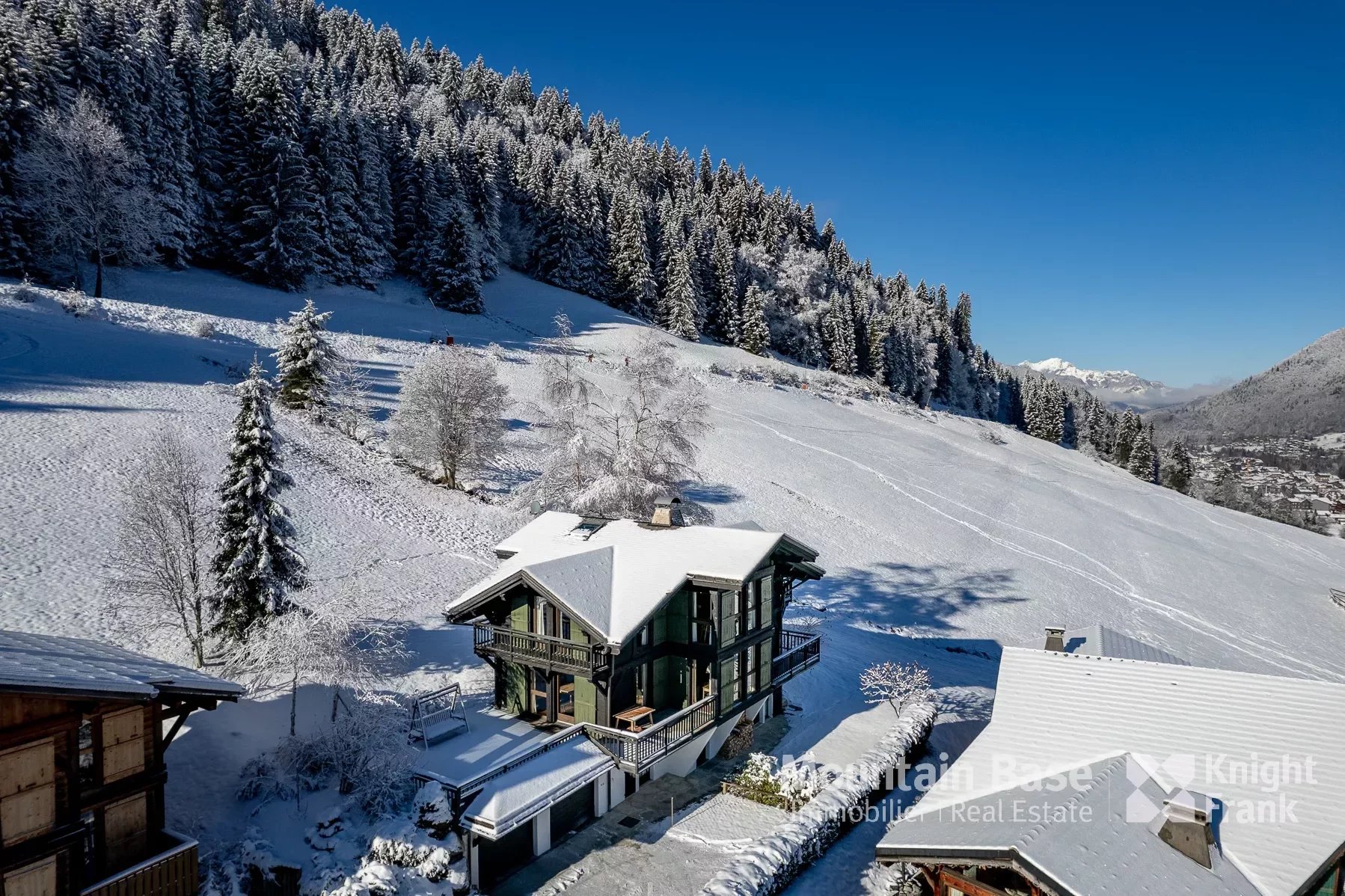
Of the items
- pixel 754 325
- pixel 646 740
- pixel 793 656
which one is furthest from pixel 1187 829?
pixel 754 325

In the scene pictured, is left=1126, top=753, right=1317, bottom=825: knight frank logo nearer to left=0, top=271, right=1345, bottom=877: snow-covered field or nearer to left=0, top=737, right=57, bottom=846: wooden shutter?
left=0, top=271, right=1345, bottom=877: snow-covered field

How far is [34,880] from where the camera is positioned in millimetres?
10109

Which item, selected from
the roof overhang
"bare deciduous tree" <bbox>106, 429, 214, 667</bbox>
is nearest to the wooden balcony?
the roof overhang

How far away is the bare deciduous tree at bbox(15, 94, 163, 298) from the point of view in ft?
152

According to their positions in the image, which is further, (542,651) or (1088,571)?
(1088,571)

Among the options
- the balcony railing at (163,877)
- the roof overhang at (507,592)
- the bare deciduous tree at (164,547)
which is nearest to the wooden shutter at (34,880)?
the balcony railing at (163,877)

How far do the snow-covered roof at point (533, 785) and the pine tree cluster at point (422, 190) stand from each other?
2037 inches

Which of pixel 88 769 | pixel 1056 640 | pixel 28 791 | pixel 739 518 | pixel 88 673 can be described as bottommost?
pixel 1056 640

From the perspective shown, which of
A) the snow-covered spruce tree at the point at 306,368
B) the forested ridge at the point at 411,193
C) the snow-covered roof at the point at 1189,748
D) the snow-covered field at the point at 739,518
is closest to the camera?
the snow-covered roof at the point at 1189,748

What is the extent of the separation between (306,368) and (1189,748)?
38494mm

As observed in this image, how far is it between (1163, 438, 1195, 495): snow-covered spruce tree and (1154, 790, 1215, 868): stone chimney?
358 feet

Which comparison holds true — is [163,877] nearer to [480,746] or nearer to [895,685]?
[480,746]

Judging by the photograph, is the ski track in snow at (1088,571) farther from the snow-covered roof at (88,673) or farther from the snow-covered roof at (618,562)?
the snow-covered roof at (88,673)

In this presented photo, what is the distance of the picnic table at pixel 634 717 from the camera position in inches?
738
